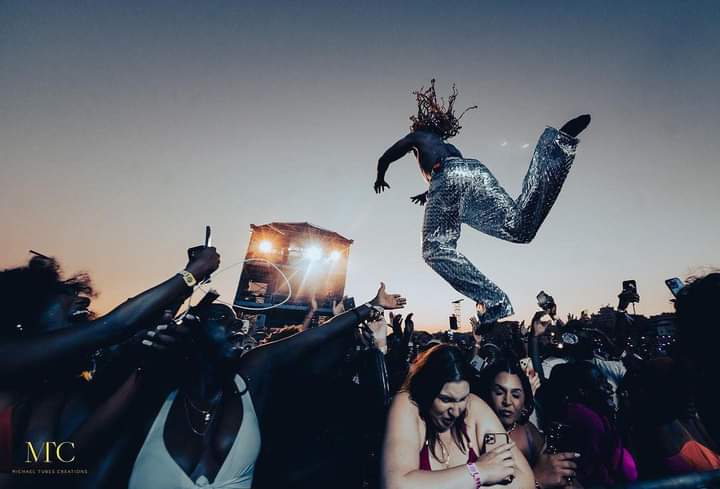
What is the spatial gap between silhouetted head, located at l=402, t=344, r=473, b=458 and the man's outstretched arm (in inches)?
81.8

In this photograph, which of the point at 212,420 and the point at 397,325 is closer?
the point at 212,420

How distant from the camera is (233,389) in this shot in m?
2.19

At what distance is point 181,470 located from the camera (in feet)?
6.03

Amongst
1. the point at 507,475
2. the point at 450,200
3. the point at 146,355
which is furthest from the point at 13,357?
the point at 450,200

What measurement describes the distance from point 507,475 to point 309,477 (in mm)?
2383

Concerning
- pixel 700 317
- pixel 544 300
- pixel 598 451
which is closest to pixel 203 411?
pixel 598 451

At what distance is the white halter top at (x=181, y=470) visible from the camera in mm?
1780

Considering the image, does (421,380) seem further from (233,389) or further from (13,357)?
(13,357)

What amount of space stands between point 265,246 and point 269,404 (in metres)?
33.5

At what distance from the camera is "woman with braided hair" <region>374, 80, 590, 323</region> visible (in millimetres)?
2285

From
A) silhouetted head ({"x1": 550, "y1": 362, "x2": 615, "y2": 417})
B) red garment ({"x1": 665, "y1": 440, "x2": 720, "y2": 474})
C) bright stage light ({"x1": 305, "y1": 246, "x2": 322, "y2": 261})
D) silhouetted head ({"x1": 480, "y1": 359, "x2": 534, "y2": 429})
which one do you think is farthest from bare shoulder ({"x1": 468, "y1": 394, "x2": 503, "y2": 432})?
bright stage light ({"x1": 305, "y1": 246, "x2": 322, "y2": 261})

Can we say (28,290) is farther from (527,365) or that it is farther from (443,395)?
(527,365)

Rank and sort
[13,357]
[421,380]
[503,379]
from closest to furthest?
[13,357], [421,380], [503,379]

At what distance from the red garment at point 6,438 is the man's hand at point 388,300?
8.21 ft
